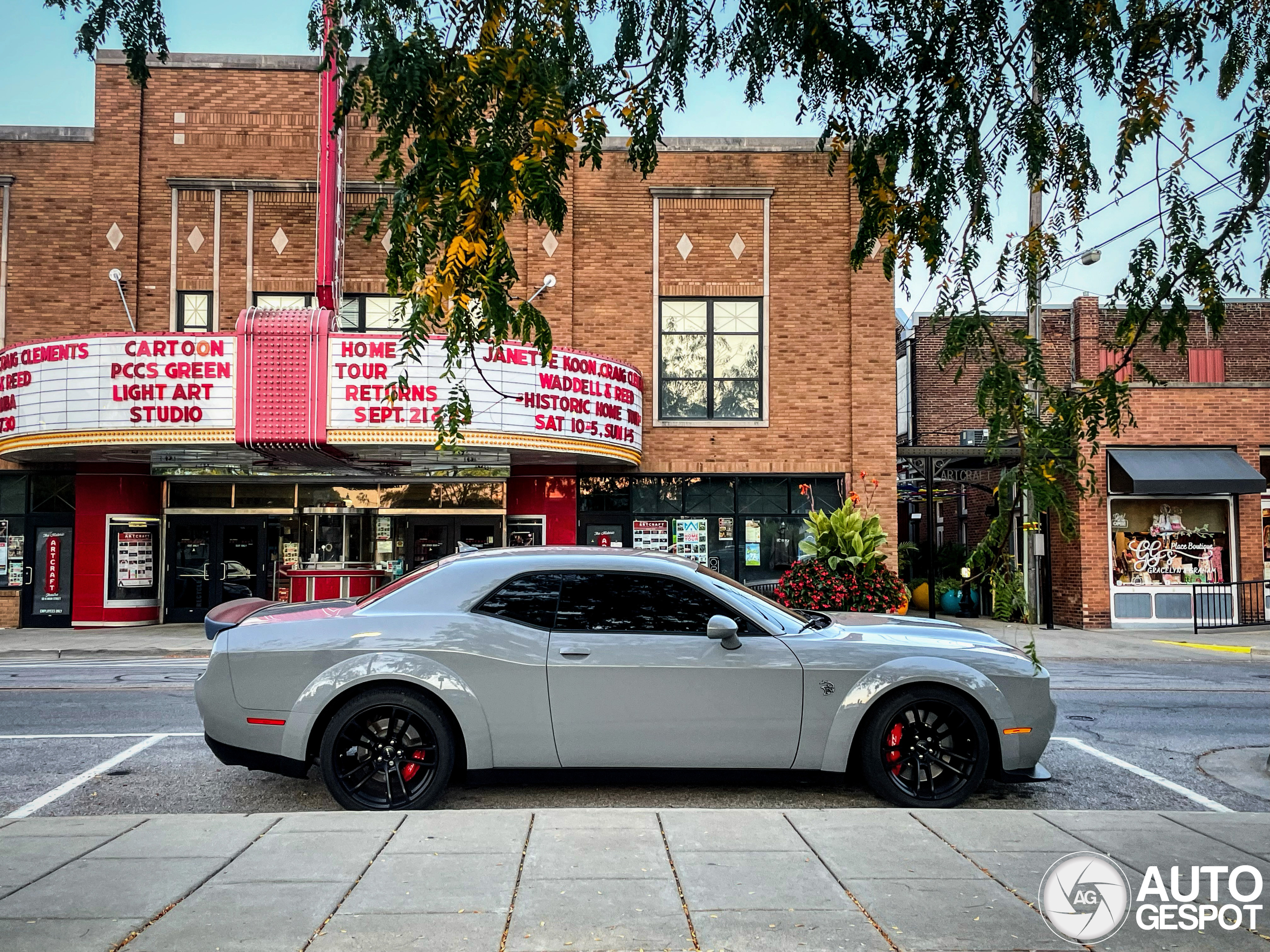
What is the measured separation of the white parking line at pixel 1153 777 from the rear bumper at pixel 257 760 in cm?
532

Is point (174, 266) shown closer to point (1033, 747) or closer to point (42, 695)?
point (42, 695)

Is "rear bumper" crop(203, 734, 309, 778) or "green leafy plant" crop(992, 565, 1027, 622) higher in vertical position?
"green leafy plant" crop(992, 565, 1027, 622)

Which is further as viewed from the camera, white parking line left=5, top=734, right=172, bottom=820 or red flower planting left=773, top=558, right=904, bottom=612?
red flower planting left=773, top=558, right=904, bottom=612

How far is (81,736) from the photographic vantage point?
8.12 meters

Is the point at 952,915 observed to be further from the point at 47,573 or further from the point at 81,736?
the point at 47,573

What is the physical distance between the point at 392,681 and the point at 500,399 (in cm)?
1065

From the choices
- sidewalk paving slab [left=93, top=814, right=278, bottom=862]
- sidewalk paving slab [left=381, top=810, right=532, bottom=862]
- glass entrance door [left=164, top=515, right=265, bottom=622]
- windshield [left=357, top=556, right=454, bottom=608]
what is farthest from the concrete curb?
sidewalk paving slab [left=381, top=810, right=532, bottom=862]

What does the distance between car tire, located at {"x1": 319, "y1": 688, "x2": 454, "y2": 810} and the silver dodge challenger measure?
0.03 ft

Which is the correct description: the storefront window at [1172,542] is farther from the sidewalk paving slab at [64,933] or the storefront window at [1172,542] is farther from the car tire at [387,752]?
the sidewalk paving slab at [64,933]

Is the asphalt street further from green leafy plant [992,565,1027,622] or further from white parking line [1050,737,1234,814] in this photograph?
green leafy plant [992,565,1027,622]

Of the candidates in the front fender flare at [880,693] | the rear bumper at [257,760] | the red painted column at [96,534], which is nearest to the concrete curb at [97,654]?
the red painted column at [96,534]

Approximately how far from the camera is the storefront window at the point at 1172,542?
763 inches

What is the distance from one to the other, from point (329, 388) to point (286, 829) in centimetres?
1161

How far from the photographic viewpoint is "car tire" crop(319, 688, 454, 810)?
18.2ft
